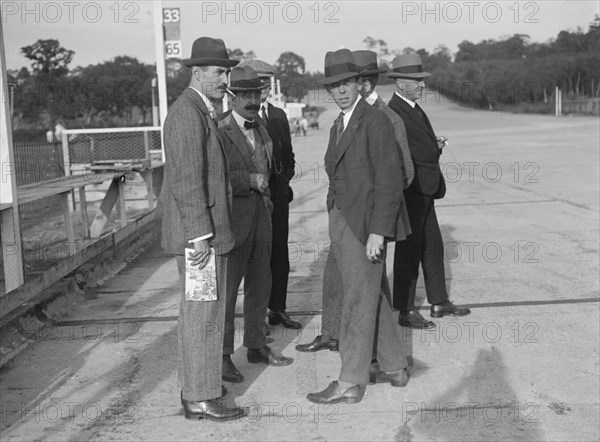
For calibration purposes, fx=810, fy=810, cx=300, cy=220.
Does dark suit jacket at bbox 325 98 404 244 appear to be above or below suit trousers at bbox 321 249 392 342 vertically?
above

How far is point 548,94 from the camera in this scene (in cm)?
7969

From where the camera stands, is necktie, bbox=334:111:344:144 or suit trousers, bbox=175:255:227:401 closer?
suit trousers, bbox=175:255:227:401

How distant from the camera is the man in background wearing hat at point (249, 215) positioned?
17.7 feet

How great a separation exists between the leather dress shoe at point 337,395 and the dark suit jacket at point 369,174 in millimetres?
903

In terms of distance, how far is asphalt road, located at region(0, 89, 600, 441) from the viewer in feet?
14.9

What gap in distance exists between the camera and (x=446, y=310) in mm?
6703

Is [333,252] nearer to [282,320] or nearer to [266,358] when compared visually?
[266,358]

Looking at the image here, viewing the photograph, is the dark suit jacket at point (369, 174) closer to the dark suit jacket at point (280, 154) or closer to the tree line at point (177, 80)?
the dark suit jacket at point (280, 154)

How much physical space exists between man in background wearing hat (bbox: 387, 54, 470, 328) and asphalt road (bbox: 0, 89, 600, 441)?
23 centimetres

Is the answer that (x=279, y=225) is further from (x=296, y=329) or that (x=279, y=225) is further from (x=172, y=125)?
(x=172, y=125)

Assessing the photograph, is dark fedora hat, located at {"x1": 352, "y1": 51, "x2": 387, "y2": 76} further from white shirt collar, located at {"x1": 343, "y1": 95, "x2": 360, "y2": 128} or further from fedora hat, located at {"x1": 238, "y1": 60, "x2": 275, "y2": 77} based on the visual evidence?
fedora hat, located at {"x1": 238, "y1": 60, "x2": 275, "y2": 77}

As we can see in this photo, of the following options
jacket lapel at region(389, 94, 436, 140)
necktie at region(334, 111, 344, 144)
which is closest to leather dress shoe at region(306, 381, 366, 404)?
necktie at region(334, 111, 344, 144)

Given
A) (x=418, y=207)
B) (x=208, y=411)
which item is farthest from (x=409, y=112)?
(x=208, y=411)

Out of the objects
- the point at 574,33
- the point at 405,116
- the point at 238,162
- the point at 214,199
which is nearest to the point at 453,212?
the point at 405,116
